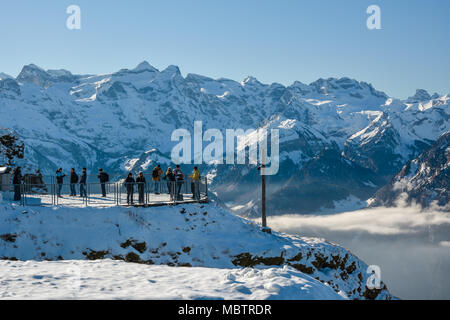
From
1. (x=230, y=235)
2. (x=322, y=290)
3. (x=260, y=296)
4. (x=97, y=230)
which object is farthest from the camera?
(x=230, y=235)

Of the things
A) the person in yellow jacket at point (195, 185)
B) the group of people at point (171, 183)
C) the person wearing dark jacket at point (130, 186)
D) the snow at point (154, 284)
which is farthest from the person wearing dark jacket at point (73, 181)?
the snow at point (154, 284)

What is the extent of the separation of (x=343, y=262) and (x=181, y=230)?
16.6 metres

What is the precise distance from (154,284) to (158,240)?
14.7 metres

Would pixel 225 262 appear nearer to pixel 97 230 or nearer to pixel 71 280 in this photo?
pixel 97 230

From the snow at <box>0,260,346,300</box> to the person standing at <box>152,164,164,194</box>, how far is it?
17.8 meters

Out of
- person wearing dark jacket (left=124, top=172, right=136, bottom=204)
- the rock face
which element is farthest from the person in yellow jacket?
person wearing dark jacket (left=124, top=172, right=136, bottom=204)

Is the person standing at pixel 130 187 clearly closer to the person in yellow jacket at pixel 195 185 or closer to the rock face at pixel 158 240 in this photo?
the rock face at pixel 158 240

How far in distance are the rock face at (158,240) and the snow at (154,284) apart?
7.91 meters

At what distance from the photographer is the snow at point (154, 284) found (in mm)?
16203

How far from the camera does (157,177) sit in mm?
40438

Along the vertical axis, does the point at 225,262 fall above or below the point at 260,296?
below

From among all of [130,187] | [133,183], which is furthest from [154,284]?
[130,187]

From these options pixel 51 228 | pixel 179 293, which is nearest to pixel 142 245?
pixel 51 228
